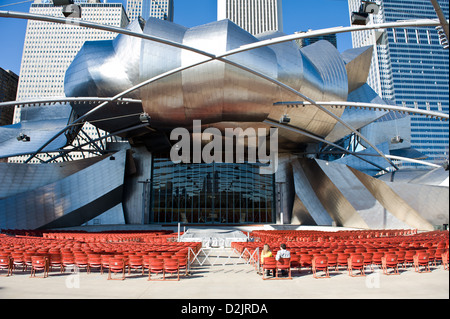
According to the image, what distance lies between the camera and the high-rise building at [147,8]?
174625mm

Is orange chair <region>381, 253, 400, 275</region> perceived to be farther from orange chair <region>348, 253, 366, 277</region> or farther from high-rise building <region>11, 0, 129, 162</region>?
high-rise building <region>11, 0, 129, 162</region>

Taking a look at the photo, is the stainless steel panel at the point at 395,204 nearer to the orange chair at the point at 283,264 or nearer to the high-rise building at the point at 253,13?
the orange chair at the point at 283,264

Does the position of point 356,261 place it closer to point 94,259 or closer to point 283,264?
point 283,264

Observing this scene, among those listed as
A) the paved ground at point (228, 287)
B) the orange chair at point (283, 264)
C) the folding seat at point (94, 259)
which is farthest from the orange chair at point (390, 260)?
the folding seat at point (94, 259)

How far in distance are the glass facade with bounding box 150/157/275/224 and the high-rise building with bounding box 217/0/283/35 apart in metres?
131

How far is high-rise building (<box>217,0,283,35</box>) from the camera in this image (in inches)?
6019

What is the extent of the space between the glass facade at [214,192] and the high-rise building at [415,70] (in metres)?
112

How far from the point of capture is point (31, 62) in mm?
124500

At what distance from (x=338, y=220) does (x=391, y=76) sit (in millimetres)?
133041

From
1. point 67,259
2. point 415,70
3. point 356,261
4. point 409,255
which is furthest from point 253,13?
point 67,259

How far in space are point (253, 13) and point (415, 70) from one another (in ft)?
266

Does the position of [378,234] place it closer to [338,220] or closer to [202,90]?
[338,220]

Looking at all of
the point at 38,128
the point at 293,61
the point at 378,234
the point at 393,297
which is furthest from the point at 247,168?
the point at 393,297

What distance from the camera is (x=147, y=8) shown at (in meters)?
181
